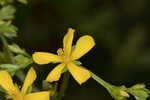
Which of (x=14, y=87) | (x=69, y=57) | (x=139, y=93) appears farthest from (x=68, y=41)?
(x=139, y=93)

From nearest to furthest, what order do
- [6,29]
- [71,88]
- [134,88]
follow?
1. [134,88]
2. [6,29]
3. [71,88]

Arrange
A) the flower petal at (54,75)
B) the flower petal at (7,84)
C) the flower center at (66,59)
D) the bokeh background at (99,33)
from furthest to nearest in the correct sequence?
the bokeh background at (99,33)
the flower center at (66,59)
the flower petal at (7,84)
the flower petal at (54,75)

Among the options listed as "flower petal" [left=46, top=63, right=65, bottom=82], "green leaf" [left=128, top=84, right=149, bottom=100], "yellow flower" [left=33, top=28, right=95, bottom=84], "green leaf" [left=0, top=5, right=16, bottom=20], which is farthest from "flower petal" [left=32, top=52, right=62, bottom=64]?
"green leaf" [left=0, top=5, right=16, bottom=20]

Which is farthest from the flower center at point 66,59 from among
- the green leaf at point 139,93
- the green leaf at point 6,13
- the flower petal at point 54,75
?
the green leaf at point 6,13

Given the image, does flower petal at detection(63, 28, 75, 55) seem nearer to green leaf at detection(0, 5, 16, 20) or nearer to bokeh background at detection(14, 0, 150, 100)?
green leaf at detection(0, 5, 16, 20)

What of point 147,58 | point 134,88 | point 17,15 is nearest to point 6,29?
point 134,88

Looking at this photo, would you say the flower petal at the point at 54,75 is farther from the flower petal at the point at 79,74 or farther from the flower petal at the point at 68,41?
the flower petal at the point at 68,41

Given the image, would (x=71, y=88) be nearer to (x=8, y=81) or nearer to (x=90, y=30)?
(x=90, y=30)
